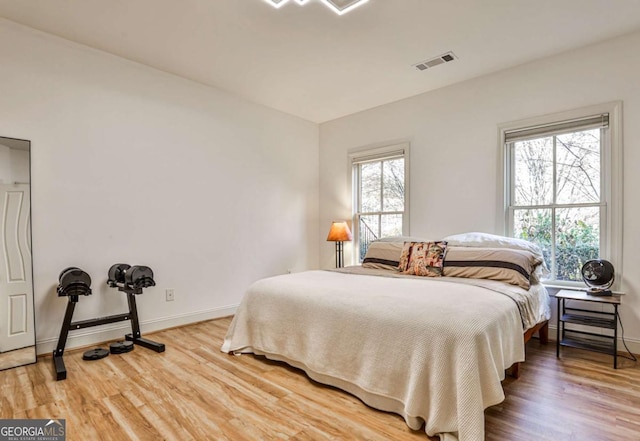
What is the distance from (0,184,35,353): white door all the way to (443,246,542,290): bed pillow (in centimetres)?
344

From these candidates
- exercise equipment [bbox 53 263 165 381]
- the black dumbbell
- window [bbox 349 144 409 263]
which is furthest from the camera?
window [bbox 349 144 409 263]

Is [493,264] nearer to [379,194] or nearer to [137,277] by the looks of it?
[379,194]

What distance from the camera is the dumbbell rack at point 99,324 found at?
2491 mm

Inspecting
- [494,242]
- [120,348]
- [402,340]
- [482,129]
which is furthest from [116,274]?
[482,129]

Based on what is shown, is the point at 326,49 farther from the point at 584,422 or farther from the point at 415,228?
the point at 584,422

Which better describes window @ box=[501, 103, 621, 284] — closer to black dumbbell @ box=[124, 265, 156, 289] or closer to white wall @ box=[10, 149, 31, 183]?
black dumbbell @ box=[124, 265, 156, 289]

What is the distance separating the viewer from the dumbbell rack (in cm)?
249

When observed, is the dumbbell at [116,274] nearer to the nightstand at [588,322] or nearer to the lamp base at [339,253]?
the lamp base at [339,253]

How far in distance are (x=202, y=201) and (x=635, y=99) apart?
415 centimetres

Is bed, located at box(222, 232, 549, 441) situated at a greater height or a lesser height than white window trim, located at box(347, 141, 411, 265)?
lesser

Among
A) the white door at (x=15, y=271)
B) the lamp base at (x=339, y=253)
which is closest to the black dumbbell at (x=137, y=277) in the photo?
the white door at (x=15, y=271)

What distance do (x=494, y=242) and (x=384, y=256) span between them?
1.03 meters

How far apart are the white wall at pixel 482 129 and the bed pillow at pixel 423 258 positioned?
71 cm

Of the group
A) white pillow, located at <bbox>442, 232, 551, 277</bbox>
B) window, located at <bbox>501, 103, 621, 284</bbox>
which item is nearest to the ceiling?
window, located at <bbox>501, 103, 621, 284</bbox>
